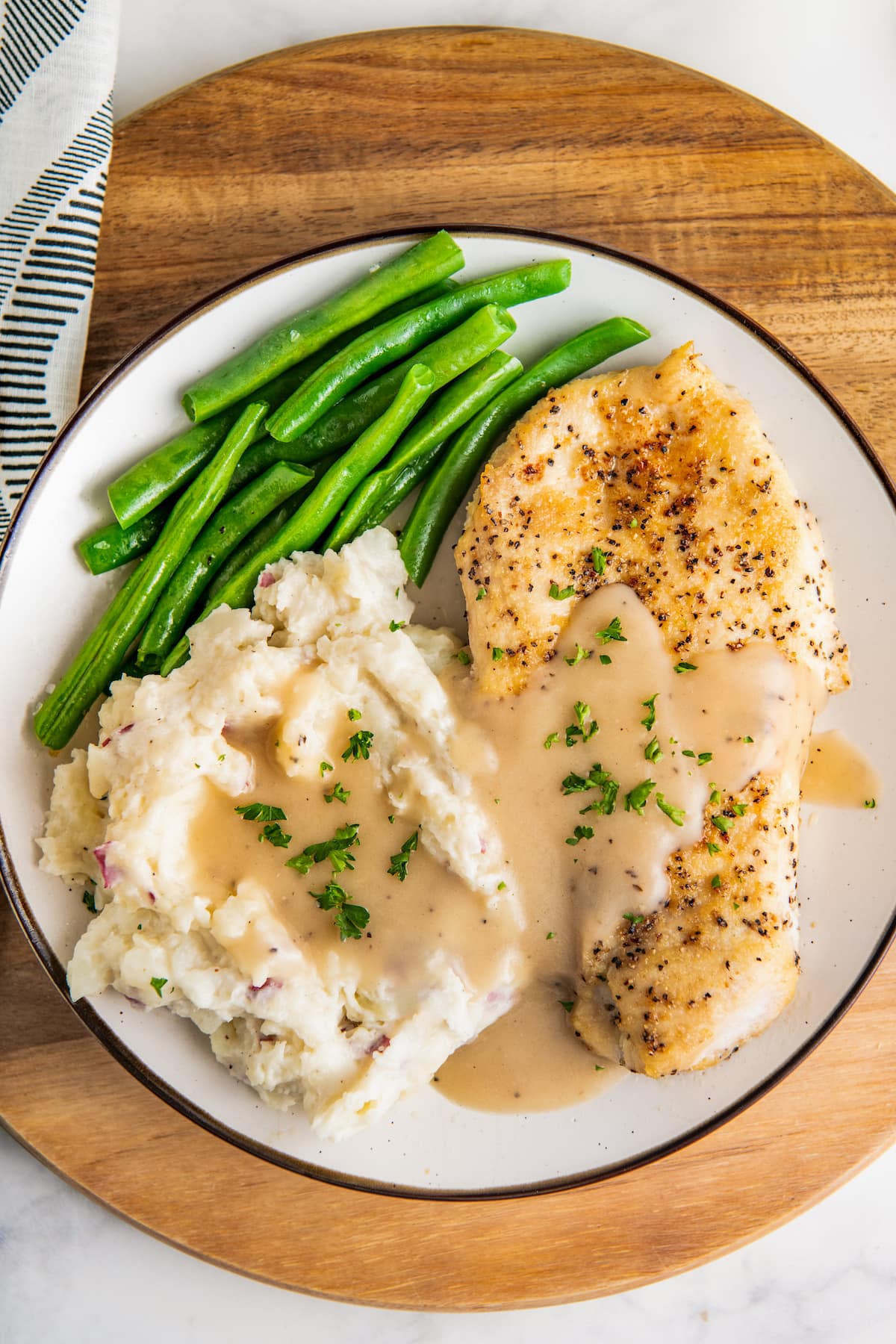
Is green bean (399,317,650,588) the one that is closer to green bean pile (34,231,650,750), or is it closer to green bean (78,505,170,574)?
green bean pile (34,231,650,750)

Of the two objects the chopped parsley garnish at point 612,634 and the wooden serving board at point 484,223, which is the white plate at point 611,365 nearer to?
the wooden serving board at point 484,223

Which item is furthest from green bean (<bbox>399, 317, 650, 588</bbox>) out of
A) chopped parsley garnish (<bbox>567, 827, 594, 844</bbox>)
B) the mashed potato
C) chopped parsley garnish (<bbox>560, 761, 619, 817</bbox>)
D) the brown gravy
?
chopped parsley garnish (<bbox>567, 827, 594, 844</bbox>)

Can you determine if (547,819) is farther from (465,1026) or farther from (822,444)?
(822,444)

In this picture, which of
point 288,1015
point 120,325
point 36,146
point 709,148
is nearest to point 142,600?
point 120,325

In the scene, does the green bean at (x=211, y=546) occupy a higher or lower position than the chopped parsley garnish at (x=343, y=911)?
higher

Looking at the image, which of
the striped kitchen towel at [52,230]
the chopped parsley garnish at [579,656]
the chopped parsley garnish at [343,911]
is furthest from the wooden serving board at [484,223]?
the chopped parsley garnish at [579,656]

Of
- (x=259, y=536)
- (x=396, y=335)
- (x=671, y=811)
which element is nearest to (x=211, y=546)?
(x=259, y=536)

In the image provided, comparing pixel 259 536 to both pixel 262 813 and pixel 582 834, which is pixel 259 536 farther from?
pixel 582 834
